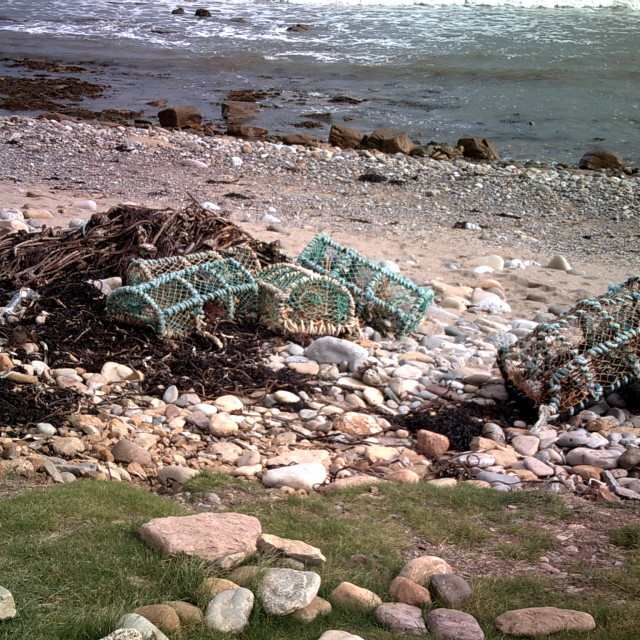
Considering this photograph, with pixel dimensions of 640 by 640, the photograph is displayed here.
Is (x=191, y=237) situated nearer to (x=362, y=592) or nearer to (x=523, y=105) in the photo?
(x=362, y=592)

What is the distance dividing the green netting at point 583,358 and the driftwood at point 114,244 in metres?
2.45

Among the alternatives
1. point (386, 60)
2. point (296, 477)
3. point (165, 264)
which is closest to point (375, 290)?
point (165, 264)

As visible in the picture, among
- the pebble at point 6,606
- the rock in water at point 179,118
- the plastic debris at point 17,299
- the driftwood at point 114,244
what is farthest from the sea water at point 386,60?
the pebble at point 6,606

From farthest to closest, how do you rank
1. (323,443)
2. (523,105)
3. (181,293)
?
(523,105) < (181,293) < (323,443)

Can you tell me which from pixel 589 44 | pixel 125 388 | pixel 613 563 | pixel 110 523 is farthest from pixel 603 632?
pixel 589 44

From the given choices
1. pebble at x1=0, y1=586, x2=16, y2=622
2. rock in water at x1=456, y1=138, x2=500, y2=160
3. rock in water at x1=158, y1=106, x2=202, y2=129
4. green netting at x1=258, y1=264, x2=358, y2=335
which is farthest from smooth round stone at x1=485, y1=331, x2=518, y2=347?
rock in water at x1=158, y1=106, x2=202, y2=129

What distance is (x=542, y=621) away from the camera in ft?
9.07

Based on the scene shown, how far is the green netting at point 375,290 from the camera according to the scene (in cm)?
648

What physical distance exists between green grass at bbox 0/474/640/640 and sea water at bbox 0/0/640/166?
43.4ft

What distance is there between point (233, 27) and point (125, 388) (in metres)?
28.6

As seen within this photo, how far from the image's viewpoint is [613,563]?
11.1ft

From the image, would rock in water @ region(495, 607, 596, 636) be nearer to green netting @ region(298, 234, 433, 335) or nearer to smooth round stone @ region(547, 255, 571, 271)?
green netting @ region(298, 234, 433, 335)

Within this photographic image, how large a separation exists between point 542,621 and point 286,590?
877 mm

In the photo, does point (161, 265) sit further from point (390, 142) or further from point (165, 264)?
point (390, 142)
